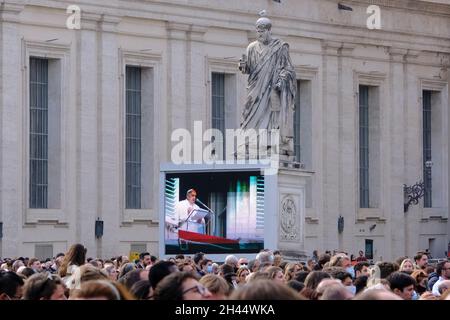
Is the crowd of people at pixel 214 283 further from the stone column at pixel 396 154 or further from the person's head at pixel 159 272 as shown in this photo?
the stone column at pixel 396 154

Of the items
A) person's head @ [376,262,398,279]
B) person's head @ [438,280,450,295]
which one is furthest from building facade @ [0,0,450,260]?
person's head @ [438,280,450,295]

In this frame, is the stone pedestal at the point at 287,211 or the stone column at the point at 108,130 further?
the stone column at the point at 108,130

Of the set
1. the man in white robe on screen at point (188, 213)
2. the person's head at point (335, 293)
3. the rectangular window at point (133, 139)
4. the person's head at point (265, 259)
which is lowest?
the person's head at point (265, 259)

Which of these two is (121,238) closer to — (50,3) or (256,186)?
(50,3)

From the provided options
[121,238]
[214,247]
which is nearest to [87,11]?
[121,238]

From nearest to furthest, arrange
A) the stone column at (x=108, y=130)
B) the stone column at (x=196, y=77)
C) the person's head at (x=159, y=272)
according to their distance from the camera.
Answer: the person's head at (x=159, y=272) → the stone column at (x=108, y=130) → the stone column at (x=196, y=77)

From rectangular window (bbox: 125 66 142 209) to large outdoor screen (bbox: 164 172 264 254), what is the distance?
19.3 metres

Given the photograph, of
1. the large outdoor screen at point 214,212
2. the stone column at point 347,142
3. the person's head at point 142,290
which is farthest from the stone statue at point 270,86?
the stone column at point 347,142

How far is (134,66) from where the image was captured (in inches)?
1919

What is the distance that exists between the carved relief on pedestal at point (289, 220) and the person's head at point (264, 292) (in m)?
22.3

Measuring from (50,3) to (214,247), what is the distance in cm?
1793

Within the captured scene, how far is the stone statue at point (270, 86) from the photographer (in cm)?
3056

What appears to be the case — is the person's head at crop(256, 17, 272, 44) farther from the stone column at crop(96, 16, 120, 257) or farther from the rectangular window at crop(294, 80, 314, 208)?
the rectangular window at crop(294, 80, 314, 208)
